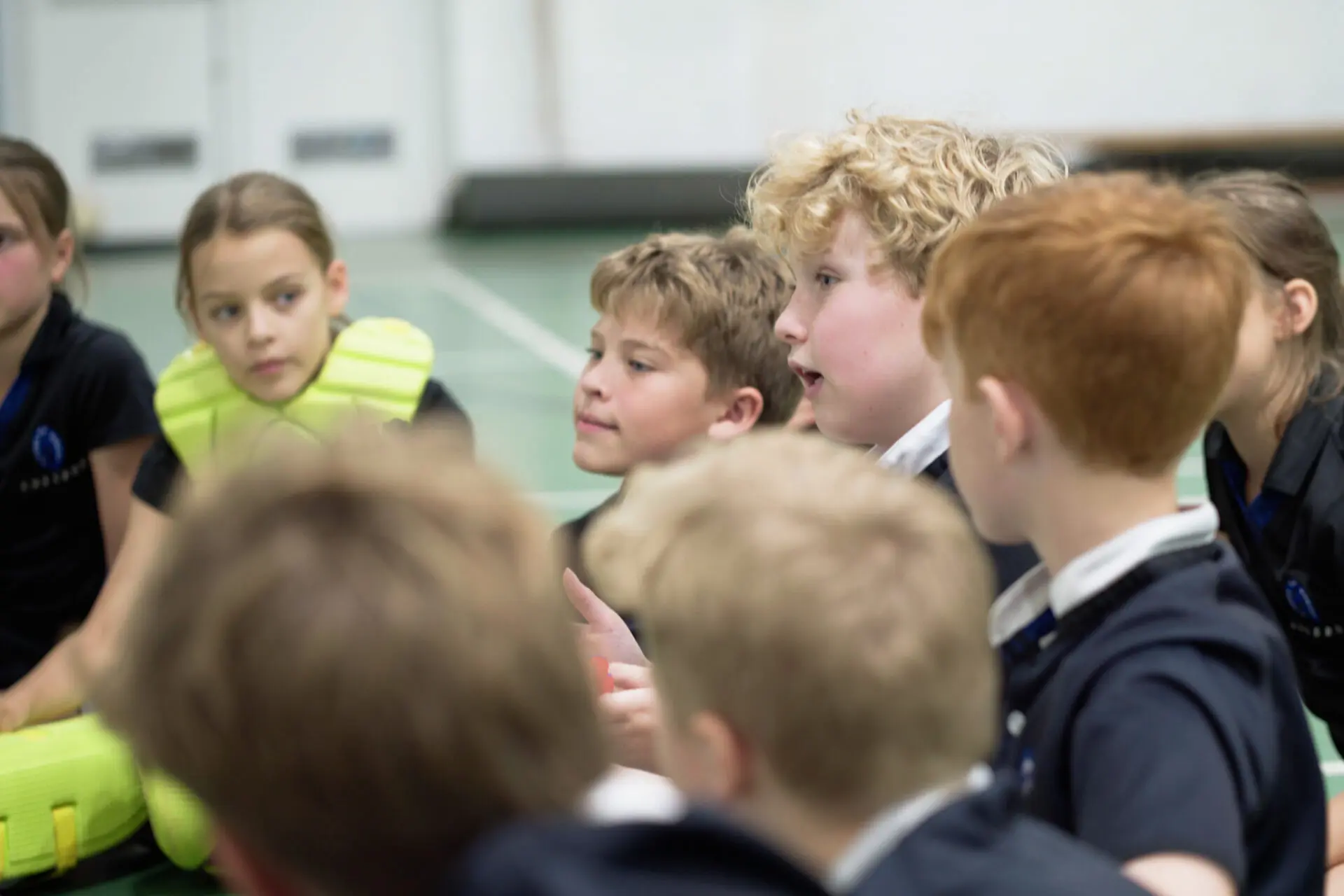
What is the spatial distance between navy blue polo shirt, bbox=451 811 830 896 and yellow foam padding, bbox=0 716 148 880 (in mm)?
1718

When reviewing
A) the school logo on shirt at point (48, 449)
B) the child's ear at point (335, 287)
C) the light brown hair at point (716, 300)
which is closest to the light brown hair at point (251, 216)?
the child's ear at point (335, 287)

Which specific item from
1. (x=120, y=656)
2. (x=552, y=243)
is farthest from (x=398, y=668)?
(x=552, y=243)

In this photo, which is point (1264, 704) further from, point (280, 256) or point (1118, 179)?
point (280, 256)

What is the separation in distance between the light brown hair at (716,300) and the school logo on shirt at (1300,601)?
2.56ft

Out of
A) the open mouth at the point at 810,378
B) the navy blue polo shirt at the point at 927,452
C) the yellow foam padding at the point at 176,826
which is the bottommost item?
the yellow foam padding at the point at 176,826

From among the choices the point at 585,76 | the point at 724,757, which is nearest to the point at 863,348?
the point at 724,757

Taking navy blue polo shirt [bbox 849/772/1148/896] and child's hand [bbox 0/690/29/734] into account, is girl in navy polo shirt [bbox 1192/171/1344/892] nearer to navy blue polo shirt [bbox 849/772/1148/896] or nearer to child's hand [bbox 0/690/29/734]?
navy blue polo shirt [bbox 849/772/1148/896]

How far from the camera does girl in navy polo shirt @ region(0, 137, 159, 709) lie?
2803 millimetres

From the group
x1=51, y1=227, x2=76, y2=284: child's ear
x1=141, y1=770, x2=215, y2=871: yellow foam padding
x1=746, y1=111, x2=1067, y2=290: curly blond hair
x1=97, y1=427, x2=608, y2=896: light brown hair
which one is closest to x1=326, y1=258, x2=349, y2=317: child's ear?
x1=51, y1=227, x2=76, y2=284: child's ear

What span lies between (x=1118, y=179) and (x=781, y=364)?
1.08 meters

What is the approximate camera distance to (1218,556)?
4.51ft

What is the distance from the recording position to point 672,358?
95.9 inches

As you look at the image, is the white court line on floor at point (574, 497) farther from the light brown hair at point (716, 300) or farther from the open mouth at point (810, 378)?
the open mouth at point (810, 378)

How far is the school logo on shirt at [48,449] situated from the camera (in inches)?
110
